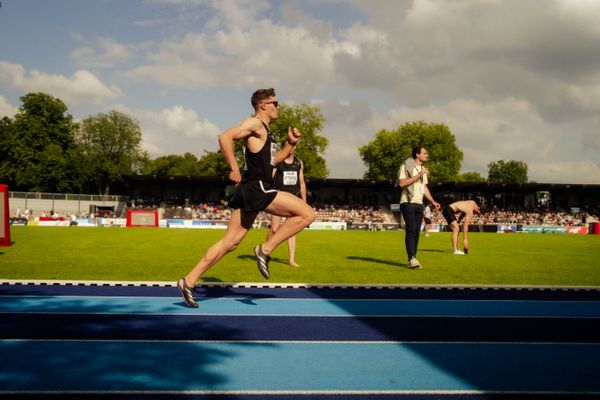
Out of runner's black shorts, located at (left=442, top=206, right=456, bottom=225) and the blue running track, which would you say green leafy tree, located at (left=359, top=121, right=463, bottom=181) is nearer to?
runner's black shorts, located at (left=442, top=206, right=456, bottom=225)

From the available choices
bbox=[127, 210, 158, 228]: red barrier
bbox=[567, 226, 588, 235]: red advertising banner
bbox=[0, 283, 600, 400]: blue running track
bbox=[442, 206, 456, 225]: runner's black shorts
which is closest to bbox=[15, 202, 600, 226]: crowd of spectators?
bbox=[567, 226, 588, 235]: red advertising banner

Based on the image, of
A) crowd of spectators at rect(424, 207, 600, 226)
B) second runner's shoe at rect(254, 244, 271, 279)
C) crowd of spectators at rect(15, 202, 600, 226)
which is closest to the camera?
second runner's shoe at rect(254, 244, 271, 279)

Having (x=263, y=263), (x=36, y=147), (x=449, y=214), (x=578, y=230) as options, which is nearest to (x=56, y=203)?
(x=36, y=147)

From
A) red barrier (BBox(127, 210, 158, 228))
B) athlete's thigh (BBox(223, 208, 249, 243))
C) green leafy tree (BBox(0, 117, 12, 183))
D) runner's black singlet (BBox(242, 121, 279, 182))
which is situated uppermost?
green leafy tree (BBox(0, 117, 12, 183))

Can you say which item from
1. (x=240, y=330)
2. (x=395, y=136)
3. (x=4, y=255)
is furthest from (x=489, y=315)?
(x=395, y=136)

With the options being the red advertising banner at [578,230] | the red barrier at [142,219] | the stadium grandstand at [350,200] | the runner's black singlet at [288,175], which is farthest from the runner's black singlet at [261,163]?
the red advertising banner at [578,230]

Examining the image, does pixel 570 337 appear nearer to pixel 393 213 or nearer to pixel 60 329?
pixel 60 329

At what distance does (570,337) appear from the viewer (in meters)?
4.74

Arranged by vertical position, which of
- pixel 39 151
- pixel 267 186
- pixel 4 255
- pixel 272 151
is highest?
pixel 39 151

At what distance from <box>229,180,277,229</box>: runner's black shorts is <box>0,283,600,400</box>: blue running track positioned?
4.14 ft

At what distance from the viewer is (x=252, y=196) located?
564 cm

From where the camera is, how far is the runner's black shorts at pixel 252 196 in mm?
5621

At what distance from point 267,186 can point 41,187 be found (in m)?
67.0

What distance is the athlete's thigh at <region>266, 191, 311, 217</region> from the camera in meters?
5.79
